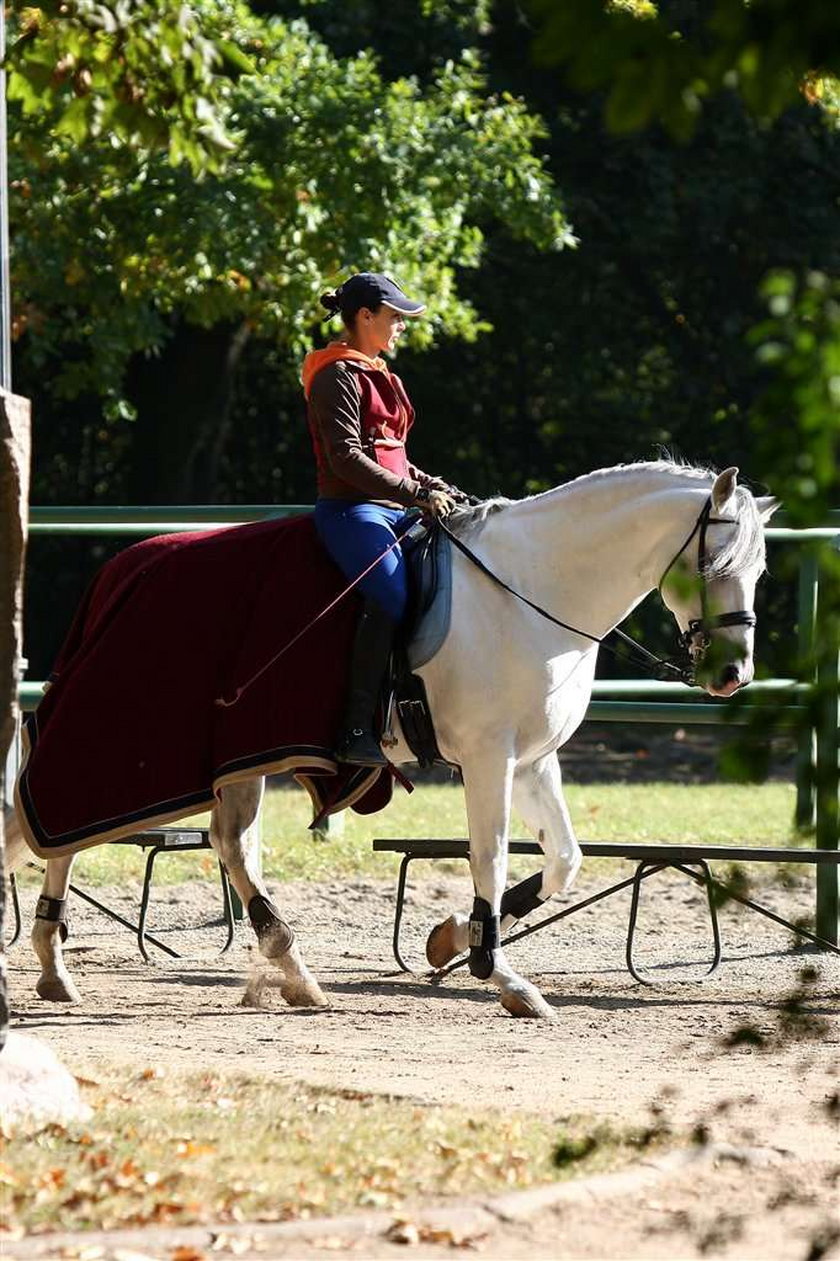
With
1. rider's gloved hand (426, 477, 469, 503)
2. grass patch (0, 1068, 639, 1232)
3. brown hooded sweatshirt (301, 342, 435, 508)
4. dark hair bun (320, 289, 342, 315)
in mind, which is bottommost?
grass patch (0, 1068, 639, 1232)

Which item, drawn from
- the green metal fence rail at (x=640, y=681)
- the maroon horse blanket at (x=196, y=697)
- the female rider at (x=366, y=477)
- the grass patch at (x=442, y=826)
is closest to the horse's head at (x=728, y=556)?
the green metal fence rail at (x=640, y=681)

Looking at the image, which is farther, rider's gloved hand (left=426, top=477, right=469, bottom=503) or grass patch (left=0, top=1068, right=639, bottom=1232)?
rider's gloved hand (left=426, top=477, right=469, bottom=503)

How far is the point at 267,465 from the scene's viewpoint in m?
23.2

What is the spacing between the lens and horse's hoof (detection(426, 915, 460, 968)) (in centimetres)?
786

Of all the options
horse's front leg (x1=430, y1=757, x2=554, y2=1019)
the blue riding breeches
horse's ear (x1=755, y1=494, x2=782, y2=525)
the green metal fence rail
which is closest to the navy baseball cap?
the blue riding breeches

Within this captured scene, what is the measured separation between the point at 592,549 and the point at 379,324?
1.09m

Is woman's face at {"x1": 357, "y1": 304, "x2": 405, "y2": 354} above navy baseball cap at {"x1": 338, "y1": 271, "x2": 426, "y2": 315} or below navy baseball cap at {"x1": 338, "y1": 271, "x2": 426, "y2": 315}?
below

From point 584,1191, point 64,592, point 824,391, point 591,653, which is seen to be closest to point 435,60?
point 64,592

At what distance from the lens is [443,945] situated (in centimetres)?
791

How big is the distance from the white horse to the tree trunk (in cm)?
215

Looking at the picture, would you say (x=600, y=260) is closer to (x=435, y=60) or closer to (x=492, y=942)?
(x=435, y=60)

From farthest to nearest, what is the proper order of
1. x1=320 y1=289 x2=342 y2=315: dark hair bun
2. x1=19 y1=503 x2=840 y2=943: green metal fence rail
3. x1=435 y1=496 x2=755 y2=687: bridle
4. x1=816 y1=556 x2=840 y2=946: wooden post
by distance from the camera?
1. x1=19 y1=503 x2=840 y2=943: green metal fence rail
2. x1=320 y1=289 x2=342 y2=315: dark hair bun
3. x1=435 y1=496 x2=755 y2=687: bridle
4. x1=816 y1=556 x2=840 y2=946: wooden post

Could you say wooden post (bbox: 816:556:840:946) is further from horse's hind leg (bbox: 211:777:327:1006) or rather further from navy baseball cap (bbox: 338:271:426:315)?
navy baseball cap (bbox: 338:271:426:315)

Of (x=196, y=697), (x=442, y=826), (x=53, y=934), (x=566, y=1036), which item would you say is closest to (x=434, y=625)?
(x=196, y=697)
